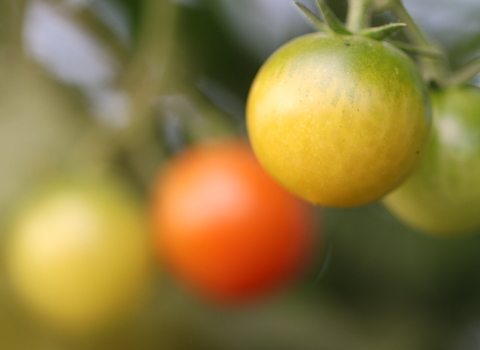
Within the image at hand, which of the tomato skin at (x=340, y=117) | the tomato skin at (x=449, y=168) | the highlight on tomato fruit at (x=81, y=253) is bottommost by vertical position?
the highlight on tomato fruit at (x=81, y=253)

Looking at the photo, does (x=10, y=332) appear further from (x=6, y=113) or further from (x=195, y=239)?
(x=195, y=239)

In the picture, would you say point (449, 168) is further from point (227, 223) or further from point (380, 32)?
point (227, 223)

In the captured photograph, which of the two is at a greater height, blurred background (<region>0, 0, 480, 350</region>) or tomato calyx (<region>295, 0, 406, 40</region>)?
tomato calyx (<region>295, 0, 406, 40</region>)

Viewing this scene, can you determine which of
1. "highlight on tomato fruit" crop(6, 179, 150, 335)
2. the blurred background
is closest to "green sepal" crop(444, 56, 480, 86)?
the blurred background

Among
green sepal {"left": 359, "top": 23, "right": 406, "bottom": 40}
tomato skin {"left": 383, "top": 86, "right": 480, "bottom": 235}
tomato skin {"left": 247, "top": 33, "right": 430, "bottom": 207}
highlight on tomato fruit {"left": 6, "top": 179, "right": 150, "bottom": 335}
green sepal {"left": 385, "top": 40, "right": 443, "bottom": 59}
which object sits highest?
green sepal {"left": 359, "top": 23, "right": 406, "bottom": 40}

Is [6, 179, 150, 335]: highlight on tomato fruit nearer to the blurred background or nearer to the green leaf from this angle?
the blurred background

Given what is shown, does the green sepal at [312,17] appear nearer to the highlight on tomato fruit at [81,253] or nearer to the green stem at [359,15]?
the green stem at [359,15]

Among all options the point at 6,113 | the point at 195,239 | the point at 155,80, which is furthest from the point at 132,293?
the point at 6,113

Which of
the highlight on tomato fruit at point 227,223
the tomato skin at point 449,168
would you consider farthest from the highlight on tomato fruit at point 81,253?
the tomato skin at point 449,168
